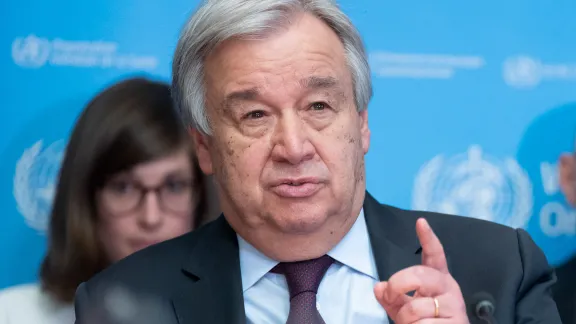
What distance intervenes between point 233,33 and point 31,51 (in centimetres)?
100

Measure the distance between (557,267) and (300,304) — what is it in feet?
4.54

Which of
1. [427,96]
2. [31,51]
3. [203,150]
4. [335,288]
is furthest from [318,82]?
[31,51]

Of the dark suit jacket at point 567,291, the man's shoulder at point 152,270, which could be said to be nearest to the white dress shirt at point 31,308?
the man's shoulder at point 152,270

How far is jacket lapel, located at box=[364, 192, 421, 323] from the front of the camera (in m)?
2.09

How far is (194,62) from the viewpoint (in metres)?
2.16

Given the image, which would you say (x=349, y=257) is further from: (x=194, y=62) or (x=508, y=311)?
(x=194, y=62)

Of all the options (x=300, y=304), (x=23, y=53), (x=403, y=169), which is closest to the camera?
(x=300, y=304)

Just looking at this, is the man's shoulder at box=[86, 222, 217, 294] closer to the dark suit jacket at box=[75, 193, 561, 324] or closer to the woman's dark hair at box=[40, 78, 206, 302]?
the dark suit jacket at box=[75, 193, 561, 324]

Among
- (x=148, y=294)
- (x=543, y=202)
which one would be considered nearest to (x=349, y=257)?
(x=148, y=294)

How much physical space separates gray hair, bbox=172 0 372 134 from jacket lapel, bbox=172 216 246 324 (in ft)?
0.99

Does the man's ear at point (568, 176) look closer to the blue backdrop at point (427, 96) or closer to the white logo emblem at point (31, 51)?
the blue backdrop at point (427, 96)

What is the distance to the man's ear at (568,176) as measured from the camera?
9.75 feet

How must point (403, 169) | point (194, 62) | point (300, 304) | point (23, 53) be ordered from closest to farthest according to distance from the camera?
point (300, 304), point (194, 62), point (23, 53), point (403, 169)

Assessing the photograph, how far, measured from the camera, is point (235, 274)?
2.10 m
